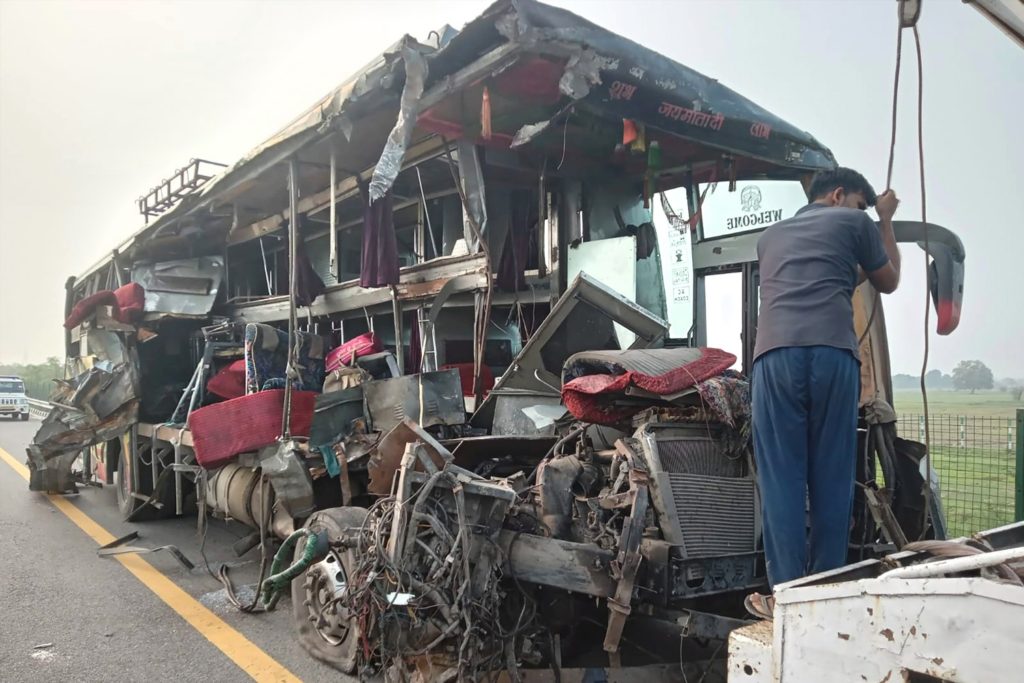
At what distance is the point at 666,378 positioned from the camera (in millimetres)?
3422

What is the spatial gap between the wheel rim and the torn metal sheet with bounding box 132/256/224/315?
6379mm

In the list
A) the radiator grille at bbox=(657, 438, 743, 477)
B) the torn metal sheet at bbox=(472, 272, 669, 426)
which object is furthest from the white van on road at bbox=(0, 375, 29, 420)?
the radiator grille at bbox=(657, 438, 743, 477)

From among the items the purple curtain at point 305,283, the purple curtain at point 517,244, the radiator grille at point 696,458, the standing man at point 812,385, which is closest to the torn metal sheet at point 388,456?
the radiator grille at point 696,458

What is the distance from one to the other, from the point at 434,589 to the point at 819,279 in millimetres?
2050

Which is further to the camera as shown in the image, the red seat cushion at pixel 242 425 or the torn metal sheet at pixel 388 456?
the red seat cushion at pixel 242 425

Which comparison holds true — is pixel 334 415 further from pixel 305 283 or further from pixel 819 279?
pixel 819 279

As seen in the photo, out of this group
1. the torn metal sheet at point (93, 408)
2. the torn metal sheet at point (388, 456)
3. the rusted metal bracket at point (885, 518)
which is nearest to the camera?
the rusted metal bracket at point (885, 518)

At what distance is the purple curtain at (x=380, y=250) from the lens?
635 cm

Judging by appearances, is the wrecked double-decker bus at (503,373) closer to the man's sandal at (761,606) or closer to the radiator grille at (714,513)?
the radiator grille at (714,513)

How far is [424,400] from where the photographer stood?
16.1 ft

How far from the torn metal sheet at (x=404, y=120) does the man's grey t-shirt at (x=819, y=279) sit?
273cm

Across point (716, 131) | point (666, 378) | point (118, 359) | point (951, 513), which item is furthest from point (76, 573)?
point (951, 513)

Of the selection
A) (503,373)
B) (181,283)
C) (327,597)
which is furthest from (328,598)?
(181,283)

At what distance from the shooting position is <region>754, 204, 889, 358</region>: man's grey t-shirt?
8.66 feet
